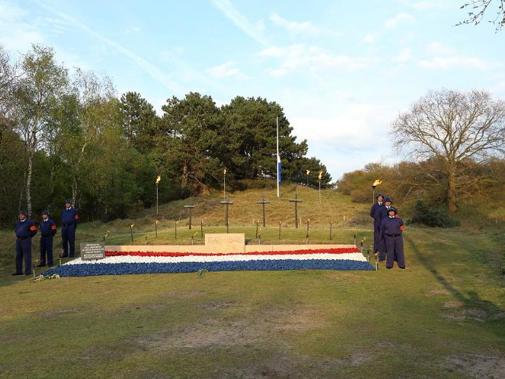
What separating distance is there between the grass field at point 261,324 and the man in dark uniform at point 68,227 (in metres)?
3.09

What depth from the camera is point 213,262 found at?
15.3 m

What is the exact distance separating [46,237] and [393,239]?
10.7 meters

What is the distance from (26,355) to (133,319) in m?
2.16

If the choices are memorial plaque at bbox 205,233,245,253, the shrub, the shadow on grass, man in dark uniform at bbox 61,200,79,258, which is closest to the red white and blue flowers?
memorial plaque at bbox 205,233,245,253

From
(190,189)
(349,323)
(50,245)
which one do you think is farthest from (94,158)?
(349,323)

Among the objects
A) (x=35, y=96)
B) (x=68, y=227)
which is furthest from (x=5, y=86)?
(x=68, y=227)

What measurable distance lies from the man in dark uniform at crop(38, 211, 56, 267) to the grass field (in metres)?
1.72

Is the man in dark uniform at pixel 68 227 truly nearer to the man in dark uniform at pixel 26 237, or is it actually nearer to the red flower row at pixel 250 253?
the red flower row at pixel 250 253

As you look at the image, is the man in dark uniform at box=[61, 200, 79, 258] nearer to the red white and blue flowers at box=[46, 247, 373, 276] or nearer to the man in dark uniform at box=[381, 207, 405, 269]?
the red white and blue flowers at box=[46, 247, 373, 276]

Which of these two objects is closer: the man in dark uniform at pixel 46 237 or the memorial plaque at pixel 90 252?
the man in dark uniform at pixel 46 237

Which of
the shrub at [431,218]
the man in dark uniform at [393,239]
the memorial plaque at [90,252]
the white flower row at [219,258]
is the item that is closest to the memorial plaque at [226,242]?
the white flower row at [219,258]

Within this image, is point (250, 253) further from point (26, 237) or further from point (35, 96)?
point (35, 96)

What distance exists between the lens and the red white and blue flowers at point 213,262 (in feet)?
46.3

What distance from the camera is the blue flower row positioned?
1401 cm
